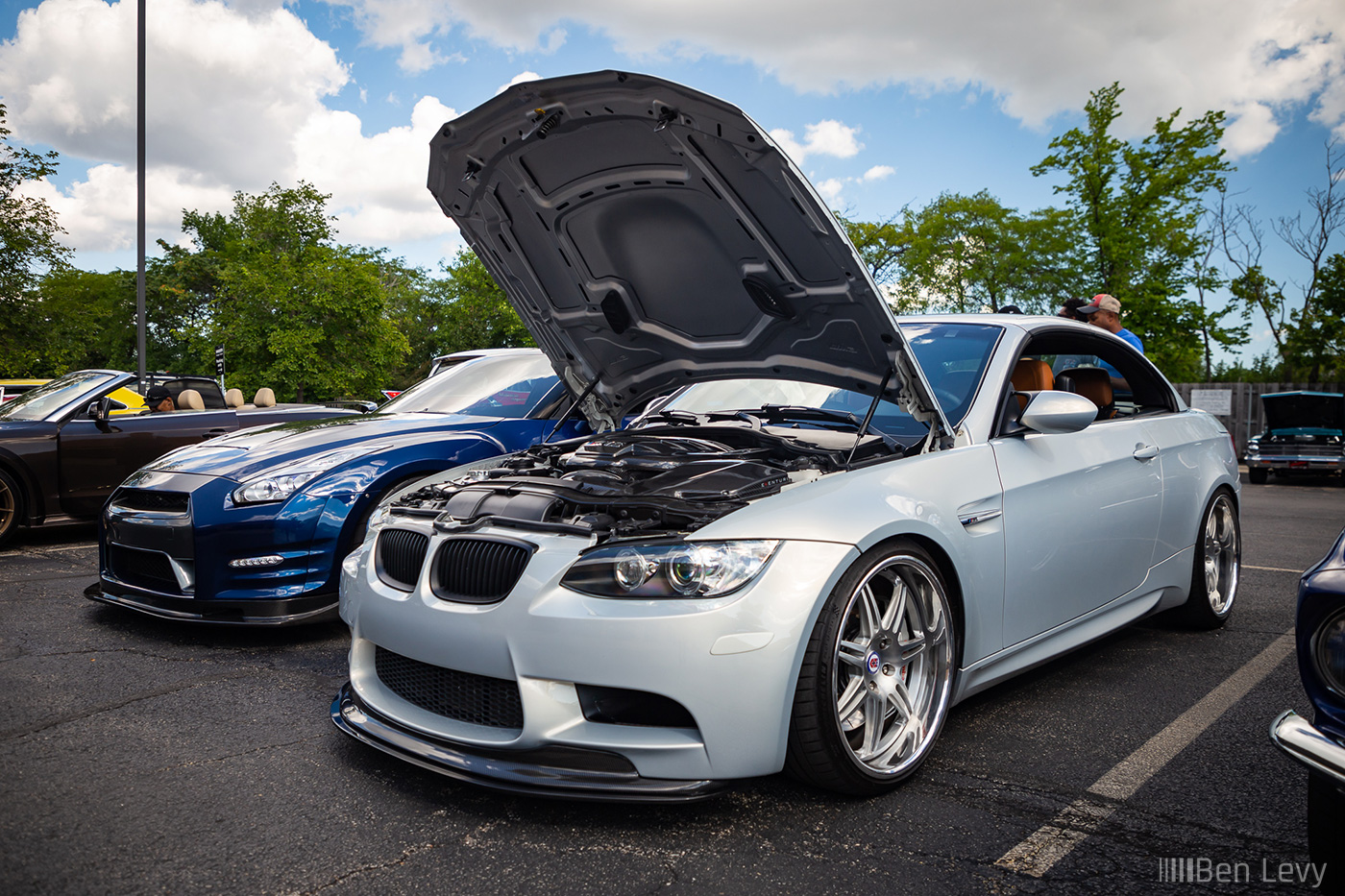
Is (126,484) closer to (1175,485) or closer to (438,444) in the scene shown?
(438,444)

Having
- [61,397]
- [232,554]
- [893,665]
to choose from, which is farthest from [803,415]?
[61,397]

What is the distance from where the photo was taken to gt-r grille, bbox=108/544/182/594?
4297mm

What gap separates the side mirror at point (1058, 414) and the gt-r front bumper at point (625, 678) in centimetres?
116

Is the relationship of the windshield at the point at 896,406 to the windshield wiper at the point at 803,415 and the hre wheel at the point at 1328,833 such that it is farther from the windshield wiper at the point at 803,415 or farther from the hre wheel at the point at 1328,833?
the hre wheel at the point at 1328,833

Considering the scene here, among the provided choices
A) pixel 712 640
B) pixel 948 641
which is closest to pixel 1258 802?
pixel 948 641

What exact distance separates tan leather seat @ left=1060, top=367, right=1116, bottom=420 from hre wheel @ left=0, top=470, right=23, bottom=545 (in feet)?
24.7

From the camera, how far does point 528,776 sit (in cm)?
233

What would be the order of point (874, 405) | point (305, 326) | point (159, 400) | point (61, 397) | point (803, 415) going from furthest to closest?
point (305, 326)
point (159, 400)
point (61, 397)
point (803, 415)
point (874, 405)

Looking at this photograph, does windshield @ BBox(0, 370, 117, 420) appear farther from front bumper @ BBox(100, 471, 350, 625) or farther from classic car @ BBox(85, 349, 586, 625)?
front bumper @ BBox(100, 471, 350, 625)

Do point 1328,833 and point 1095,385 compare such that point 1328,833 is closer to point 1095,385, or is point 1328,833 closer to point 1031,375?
point 1031,375

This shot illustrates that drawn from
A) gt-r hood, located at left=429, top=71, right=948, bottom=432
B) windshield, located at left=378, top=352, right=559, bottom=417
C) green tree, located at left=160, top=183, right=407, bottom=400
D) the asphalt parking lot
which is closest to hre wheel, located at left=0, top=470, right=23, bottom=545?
windshield, located at left=378, top=352, right=559, bottom=417

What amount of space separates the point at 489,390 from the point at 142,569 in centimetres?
206

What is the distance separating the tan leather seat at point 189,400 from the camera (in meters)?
7.89

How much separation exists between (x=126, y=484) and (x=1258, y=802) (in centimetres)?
501
